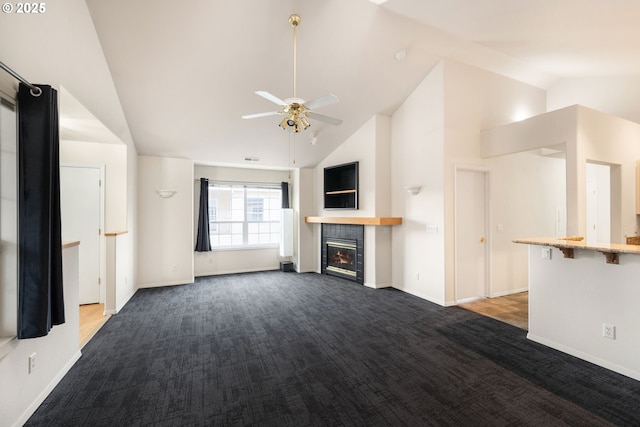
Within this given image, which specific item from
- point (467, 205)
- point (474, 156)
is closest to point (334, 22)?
point (474, 156)

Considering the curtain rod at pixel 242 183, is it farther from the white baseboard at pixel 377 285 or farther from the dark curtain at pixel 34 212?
the dark curtain at pixel 34 212

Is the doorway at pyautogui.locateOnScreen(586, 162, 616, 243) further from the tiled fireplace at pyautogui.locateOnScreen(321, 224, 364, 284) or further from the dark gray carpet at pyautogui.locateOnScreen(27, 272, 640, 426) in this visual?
the tiled fireplace at pyautogui.locateOnScreen(321, 224, 364, 284)

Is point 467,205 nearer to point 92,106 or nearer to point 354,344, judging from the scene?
point 354,344

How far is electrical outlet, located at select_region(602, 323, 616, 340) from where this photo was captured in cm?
250

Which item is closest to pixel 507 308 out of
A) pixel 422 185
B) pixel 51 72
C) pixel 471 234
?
pixel 471 234

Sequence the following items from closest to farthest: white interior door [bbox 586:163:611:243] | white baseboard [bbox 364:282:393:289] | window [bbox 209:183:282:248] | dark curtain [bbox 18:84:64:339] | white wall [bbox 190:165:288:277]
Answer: dark curtain [bbox 18:84:64:339] < white baseboard [bbox 364:282:393:289] < white interior door [bbox 586:163:611:243] < white wall [bbox 190:165:288:277] < window [bbox 209:183:282:248]

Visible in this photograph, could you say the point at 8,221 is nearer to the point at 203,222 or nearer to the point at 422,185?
the point at 203,222

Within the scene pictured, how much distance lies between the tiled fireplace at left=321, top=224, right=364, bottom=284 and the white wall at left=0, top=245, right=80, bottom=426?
424 centimetres

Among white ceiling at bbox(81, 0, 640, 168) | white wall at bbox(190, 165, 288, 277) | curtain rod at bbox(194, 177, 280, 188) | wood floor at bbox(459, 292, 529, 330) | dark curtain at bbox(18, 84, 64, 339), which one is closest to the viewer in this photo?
dark curtain at bbox(18, 84, 64, 339)

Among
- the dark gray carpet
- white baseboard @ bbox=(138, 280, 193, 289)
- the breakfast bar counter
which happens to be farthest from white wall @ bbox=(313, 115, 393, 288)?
white baseboard @ bbox=(138, 280, 193, 289)

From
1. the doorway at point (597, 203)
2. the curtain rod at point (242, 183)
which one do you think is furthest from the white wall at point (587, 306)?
the curtain rod at point (242, 183)

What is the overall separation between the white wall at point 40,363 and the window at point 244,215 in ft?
12.7

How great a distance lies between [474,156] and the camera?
4.54 meters

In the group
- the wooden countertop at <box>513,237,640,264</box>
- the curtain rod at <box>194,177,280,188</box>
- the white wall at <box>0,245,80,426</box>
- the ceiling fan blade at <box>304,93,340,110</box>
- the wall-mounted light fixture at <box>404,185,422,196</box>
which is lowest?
the white wall at <box>0,245,80,426</box>
